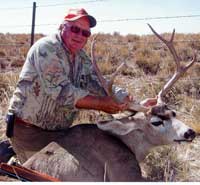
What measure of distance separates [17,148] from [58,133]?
1.46 ft

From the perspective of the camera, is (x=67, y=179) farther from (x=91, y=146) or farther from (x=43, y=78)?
(x=43, y=78)

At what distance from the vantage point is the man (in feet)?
14.7

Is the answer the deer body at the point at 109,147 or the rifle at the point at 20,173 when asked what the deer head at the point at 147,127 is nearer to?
the deer body at the point at 109,147

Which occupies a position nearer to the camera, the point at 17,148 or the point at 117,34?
the point at 17,148

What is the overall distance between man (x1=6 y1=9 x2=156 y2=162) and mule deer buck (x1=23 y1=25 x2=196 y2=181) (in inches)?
6.3

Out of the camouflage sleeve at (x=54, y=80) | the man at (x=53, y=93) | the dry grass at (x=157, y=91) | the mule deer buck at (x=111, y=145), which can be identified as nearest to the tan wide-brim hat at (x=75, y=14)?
the man at (x=53, y=93)

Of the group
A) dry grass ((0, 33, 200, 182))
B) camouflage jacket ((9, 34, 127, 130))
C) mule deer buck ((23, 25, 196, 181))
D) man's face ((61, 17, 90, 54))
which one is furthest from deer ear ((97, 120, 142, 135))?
man's face ((61, 17, 90, 54))

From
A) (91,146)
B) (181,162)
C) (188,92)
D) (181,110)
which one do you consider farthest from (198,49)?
(91,146)

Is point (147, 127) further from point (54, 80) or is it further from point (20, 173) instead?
point (20, 173)

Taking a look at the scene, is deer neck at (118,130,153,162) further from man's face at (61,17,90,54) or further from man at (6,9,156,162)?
man's face at (61,17,90,54)

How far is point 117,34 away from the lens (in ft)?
90.4

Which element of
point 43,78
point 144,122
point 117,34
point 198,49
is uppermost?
point 43,78

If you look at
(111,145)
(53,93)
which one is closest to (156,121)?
(111,145)

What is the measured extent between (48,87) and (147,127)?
1.00m
